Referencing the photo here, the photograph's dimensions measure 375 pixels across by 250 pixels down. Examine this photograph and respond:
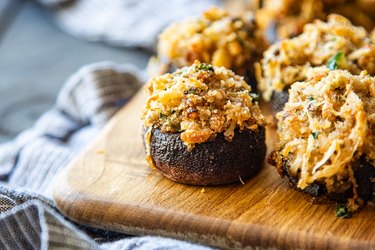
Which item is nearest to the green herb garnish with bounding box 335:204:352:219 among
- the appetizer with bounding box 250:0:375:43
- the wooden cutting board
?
the wooden cutting board

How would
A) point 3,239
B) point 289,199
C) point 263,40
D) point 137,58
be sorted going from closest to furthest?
point 3,239 < point 289,199 < point 263,40 < point 137,58

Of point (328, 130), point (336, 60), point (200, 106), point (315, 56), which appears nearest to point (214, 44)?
point (315, 56)

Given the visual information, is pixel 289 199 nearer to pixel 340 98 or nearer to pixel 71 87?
pixel 340 98

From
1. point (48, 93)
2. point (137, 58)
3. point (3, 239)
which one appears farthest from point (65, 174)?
point (137, 58)

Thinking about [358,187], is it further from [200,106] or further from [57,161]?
[57,161]

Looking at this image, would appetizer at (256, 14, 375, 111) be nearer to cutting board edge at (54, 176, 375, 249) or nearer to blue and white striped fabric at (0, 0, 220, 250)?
cutting board edge at (54, 176, 375, 249)
